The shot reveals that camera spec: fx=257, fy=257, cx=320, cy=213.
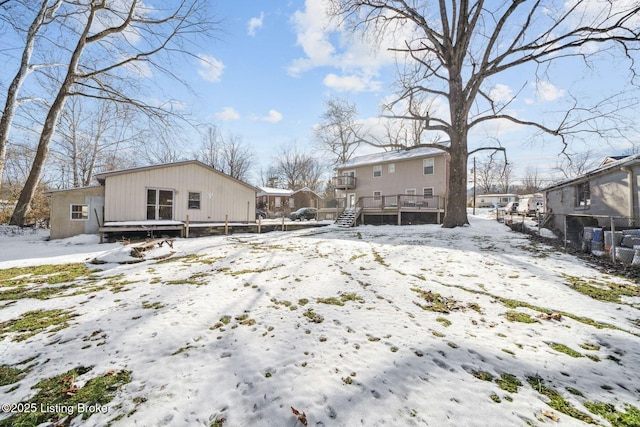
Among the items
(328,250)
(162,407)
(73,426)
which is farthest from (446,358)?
(328,250)

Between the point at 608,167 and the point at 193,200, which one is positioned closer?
the point at 608,167

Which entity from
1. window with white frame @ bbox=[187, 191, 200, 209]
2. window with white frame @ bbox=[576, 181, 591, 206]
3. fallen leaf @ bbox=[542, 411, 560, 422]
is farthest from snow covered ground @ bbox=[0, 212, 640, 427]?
window with white frame @ bbox=[576, 181, 591, 206]

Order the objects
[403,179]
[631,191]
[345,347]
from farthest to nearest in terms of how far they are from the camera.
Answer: [403,179]
[631,191]
[345,347]

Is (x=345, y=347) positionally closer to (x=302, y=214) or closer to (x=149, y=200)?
(x=149, y=200)

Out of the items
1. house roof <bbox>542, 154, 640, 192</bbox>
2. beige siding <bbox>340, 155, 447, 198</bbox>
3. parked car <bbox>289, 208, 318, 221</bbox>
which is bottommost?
parked car <bbox>289, 208, 318, 221</bbox>

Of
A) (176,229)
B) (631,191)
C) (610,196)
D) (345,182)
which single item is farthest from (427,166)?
(176,229)

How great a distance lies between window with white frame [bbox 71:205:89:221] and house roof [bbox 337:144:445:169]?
19403 mm

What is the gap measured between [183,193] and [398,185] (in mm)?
17151

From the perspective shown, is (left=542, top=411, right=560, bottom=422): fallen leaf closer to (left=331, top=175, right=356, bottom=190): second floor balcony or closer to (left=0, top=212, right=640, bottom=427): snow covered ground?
(left=0, top=212, right=640, bottom=427): snow covered ground

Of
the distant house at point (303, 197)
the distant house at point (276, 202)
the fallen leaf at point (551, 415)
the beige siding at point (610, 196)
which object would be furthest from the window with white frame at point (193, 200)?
the distant house at point (303, 197)

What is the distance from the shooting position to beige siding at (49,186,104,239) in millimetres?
12070

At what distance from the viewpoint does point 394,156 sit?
23375 millimetres

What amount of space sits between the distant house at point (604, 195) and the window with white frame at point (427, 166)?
768 centimetres

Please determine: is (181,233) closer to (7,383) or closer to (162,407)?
(7,383)
